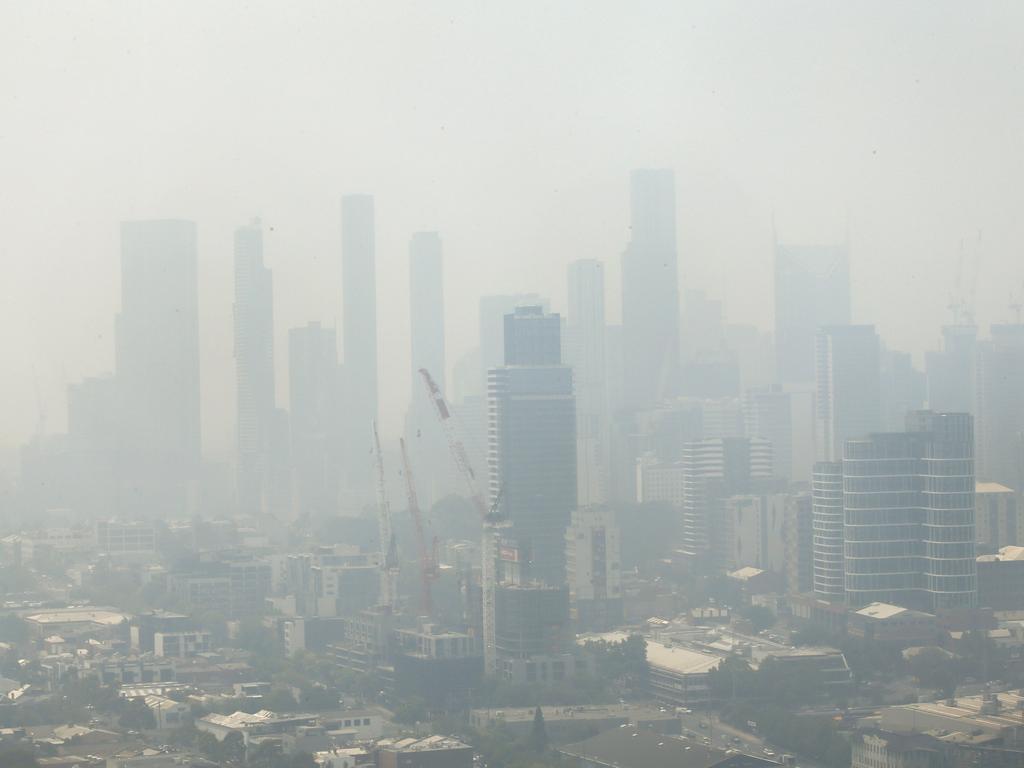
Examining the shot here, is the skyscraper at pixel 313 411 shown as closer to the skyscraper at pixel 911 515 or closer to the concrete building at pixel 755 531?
the concrete building at pixel 755 531

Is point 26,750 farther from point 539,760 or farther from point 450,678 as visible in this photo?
point 450,678

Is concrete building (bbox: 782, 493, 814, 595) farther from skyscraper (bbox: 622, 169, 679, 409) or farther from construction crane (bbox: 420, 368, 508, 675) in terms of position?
skyscraper (bbox: 622, 169, 679, 409)

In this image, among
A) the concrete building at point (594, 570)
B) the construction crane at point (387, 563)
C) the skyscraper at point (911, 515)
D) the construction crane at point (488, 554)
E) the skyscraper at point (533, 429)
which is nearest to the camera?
the construction crane at point (488, 554)

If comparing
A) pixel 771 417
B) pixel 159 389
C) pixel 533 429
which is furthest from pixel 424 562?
pixel 159 389

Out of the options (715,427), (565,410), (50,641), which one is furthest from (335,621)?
Result: (715,427)

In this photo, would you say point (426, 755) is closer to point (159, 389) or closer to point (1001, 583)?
point (1001, 583)

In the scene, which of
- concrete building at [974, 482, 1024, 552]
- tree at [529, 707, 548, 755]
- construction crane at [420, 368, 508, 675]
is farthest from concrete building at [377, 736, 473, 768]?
concrete building at [974, 482, 1024, 552]

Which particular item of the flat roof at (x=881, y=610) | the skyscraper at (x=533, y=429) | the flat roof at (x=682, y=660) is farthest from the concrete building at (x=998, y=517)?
the flat roof at (x=682, y=660)
